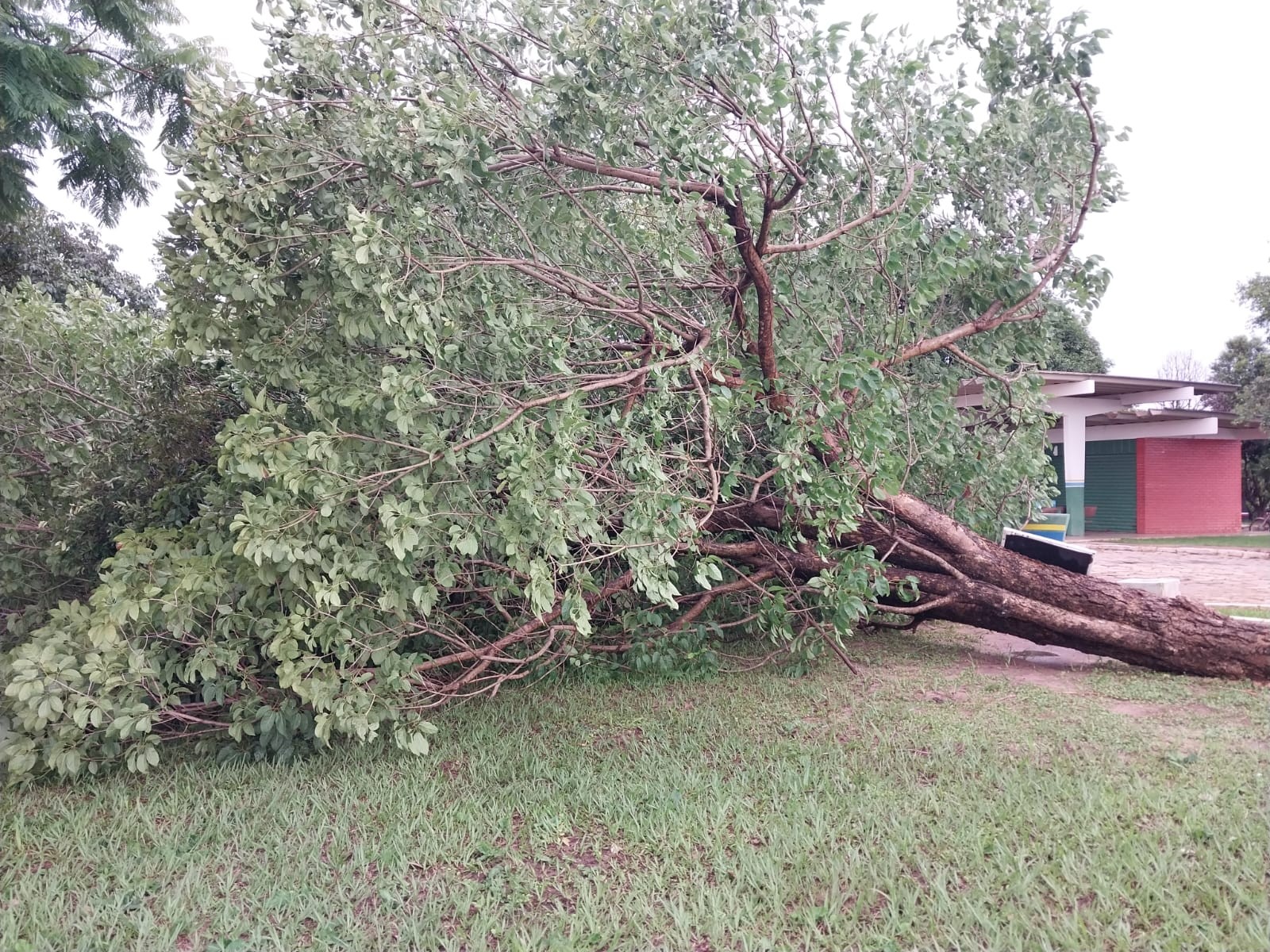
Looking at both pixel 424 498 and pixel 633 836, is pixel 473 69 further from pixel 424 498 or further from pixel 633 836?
pixel 633 836

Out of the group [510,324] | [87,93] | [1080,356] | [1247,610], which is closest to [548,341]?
[510,324]

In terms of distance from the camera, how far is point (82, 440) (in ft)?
16.4

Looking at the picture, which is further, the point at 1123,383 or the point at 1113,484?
the point at 1113,484

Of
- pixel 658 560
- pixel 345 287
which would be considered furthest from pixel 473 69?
pixel 658 560

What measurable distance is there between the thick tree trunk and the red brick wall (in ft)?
47.1

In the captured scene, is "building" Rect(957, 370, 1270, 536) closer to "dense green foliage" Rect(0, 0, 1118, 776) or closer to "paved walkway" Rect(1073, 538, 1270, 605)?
"paved walkway" Rect(1073, 538, 1270, 605)

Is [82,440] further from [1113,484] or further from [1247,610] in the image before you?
[1113,484]

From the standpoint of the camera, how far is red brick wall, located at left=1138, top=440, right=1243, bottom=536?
17797 millimetres

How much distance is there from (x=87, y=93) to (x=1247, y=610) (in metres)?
10.4

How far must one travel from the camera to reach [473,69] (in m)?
4.21

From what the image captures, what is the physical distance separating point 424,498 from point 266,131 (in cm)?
189

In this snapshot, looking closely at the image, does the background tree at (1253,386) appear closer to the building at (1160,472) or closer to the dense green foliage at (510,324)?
the building at (1160,472)

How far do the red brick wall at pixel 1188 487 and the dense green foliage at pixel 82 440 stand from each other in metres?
18.2

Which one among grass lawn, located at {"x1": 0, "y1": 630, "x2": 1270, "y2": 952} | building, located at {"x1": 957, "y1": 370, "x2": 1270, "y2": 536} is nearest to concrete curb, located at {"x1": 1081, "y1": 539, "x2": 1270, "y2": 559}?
building, located at {"x1": 957, "y1": 370, "x2": 1270, "y2": 536}
